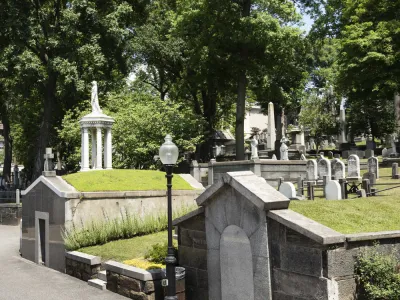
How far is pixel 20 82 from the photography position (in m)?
32.0

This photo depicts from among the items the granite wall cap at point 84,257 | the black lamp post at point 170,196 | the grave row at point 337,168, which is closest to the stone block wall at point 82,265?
the granite wall cap at point 84,257

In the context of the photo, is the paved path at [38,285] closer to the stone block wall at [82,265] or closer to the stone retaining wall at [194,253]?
the stone block wall at [82,265]

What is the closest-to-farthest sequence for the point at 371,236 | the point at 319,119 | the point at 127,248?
the point at 371,236, the point at 127,248, the point at 319,119

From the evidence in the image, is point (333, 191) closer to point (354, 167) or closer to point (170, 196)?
point (354, 167)

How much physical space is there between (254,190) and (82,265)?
6.82 meters

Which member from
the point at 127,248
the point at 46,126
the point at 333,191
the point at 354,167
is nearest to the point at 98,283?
the point at 127,248

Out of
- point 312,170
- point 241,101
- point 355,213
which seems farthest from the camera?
point 241,101

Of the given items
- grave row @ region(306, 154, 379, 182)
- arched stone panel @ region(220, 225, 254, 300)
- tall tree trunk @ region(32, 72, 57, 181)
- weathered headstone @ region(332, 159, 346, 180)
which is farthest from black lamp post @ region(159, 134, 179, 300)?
tall tree trunk @ region(32, 72, 57, 181)

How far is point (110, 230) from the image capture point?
47.0 ft

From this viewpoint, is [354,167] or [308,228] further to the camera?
[354,167]

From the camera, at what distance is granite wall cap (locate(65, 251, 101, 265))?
40.9ft

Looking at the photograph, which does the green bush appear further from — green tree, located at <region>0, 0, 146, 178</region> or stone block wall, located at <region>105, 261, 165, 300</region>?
green tree, located at <region>0, 0, 146, 178</region>

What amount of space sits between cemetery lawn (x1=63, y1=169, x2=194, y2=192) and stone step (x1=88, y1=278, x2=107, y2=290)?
11.1 feet

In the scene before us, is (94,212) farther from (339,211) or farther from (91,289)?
(339,211)
